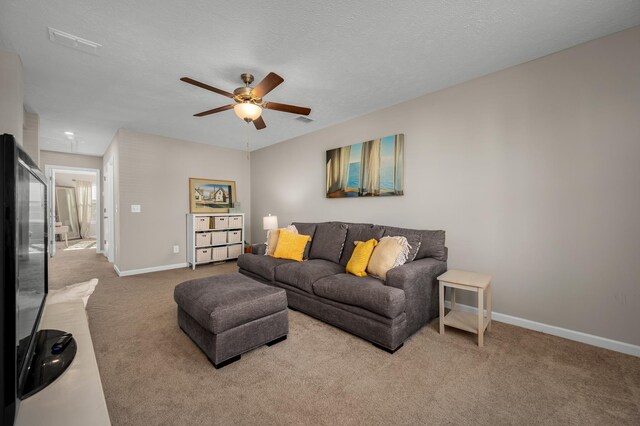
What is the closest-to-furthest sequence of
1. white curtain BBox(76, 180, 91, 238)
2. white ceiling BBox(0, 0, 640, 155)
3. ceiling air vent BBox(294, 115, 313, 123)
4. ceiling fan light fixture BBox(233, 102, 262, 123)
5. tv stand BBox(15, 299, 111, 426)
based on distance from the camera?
tv stand BBox(15, 299, 111, 426) < white ceiling BBox(0, 0, 640, 155) < ceiling fan light fixture BBox(233, 102, 262, 123) < ceiling air vent BBox(294, 115, 313, 123) < white curtain BBox(76, 180, 91, 238)

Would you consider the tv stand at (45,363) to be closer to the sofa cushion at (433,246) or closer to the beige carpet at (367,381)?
the beige carpet at (367,381)

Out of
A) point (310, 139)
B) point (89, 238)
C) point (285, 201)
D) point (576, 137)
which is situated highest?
point (310, 139)

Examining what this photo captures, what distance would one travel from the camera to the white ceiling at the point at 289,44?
185 cm

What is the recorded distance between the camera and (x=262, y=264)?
3.36 metres

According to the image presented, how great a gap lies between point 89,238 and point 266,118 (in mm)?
9638

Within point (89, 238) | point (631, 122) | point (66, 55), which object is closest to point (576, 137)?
point (631, 122)

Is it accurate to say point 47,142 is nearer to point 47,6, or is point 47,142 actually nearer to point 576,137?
point 47,6

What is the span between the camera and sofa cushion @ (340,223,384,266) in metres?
3.14

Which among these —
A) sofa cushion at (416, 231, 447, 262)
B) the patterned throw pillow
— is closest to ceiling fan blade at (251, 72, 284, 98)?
the patterned throw pillow

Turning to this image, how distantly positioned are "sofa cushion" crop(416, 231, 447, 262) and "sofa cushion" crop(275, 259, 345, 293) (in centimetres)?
91

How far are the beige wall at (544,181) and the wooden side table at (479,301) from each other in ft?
1.44

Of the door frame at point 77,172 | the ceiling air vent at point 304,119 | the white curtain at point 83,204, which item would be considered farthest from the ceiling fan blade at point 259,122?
the white curtain at point 83,204

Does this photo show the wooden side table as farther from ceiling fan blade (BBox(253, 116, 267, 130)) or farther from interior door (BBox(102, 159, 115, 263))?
interior door (BBox(102, 159, 115, 263))

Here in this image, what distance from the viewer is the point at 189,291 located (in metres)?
2.28
